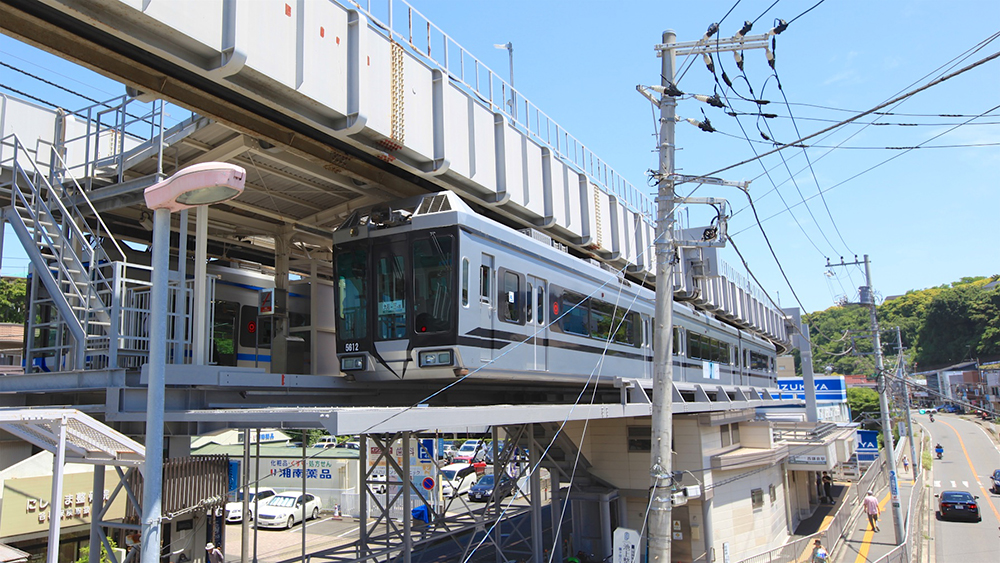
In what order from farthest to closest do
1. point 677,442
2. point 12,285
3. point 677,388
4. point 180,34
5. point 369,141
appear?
1. point 12,285
2. point 677,442
3. point 677,388
4. point 369,141
5. point 180,34

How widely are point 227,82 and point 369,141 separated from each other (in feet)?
7.78

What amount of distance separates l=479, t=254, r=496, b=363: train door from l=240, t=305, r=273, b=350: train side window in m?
5.67

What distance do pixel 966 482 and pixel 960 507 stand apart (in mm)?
15277

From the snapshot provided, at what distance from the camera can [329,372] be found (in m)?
13.8

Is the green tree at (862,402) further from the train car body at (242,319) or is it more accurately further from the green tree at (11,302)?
the green tree at (11,302)

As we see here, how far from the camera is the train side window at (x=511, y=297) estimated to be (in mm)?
10547

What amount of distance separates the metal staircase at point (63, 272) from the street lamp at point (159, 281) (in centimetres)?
373

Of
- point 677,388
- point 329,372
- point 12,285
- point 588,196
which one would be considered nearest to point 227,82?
point 329,372

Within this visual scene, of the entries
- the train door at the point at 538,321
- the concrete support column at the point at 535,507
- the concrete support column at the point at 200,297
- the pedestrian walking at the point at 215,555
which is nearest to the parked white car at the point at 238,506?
the pedestrian walking at the point at 215,555

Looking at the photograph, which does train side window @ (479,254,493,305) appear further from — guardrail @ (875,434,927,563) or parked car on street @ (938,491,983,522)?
parked car on street @ (938,491,983,522)

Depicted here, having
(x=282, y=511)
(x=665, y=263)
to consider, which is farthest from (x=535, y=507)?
(x=282, y=511)

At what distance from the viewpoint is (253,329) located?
13820 mm

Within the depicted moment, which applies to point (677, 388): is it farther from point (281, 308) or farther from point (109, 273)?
point (109, 273)

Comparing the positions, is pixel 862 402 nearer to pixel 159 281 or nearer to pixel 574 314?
pixel 574 314
